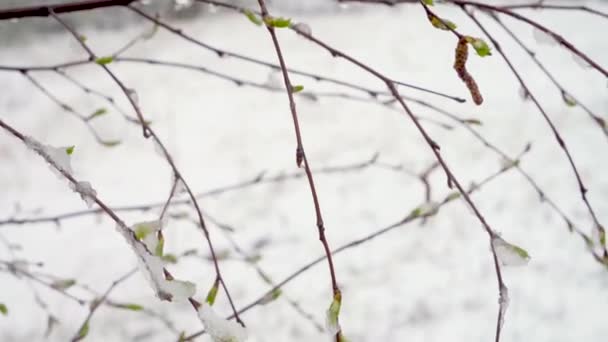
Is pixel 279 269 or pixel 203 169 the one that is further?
pixel 203 169

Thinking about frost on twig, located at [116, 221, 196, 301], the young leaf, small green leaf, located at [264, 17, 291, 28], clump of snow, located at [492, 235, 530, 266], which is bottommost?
the young leaf

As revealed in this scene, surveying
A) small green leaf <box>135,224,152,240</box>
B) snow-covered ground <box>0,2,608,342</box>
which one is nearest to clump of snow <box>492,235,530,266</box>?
small green leaf <box>135,224,152,240</box>

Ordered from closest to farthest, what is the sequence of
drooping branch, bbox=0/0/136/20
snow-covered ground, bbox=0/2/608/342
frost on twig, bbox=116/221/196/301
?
frost on twig, bbox=116/221/196/301
drooping branch, bbox=0/0/136/20
snow-covered ground, bbox=0/2/608/342

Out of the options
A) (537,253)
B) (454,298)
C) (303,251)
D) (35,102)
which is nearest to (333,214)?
(303,251)

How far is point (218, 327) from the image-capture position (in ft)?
0.99

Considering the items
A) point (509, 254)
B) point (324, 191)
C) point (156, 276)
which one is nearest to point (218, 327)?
point (156, 276)

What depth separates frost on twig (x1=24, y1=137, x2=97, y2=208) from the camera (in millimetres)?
304

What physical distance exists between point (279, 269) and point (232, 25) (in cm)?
164

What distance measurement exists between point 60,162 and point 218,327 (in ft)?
0.40

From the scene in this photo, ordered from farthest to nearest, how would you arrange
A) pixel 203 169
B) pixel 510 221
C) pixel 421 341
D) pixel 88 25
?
1. pixel 88 25
2. pixel 203 169
3. pixel 510 221
4. pixel 421 341

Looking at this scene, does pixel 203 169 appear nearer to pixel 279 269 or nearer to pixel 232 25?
pixel 279 269

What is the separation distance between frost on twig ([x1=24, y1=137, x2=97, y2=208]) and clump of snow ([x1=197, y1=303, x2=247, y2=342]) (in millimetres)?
80

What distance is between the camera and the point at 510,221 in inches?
62.5

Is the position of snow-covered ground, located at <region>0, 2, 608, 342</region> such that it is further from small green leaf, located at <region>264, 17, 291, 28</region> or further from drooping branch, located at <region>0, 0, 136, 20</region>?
small green leaf, located at <region>264, 17, 291, 28</region>
